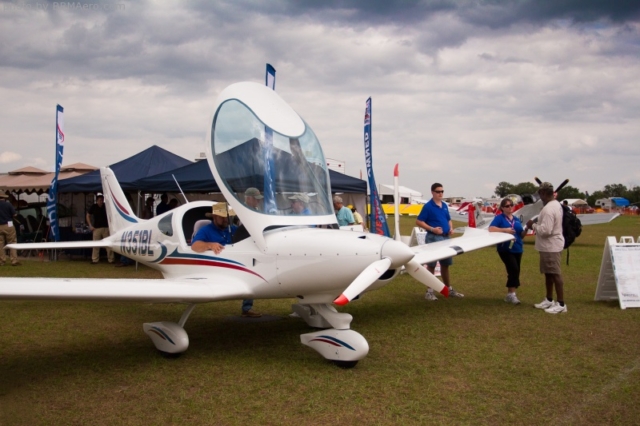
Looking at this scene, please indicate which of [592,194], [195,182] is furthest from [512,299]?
[592,194]

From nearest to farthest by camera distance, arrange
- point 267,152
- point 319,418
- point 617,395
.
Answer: point 319,418 < point 617,395 < point 267,152

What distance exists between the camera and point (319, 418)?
3.82 meters

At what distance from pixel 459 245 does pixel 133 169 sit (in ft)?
34.0

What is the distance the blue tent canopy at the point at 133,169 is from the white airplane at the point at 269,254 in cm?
796

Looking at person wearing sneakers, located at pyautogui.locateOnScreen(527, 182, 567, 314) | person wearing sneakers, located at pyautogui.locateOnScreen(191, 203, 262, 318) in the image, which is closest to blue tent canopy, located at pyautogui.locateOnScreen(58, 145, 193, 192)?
person wearing sneakers, located at pyautogui.locateOnScreen(191, 203, 262, 318)

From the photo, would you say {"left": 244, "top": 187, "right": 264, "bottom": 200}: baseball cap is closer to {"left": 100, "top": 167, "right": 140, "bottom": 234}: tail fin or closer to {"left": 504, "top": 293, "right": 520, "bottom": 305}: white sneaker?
{"left": 100, "top": 167, "right": 140, "bottom": 234}: tail fin

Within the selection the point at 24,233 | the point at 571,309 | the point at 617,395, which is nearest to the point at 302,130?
the point at 617,395

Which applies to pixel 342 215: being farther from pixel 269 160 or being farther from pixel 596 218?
pixel 596 218

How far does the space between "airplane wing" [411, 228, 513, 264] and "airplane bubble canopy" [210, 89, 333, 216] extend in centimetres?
169

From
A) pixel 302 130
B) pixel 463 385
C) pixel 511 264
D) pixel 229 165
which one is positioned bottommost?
pixel 463 385

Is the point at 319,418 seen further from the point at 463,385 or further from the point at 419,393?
the point at 463,385

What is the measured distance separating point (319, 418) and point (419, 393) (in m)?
0.95

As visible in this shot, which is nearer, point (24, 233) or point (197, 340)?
point (197, 340)

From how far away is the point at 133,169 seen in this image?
14508 millimetres
